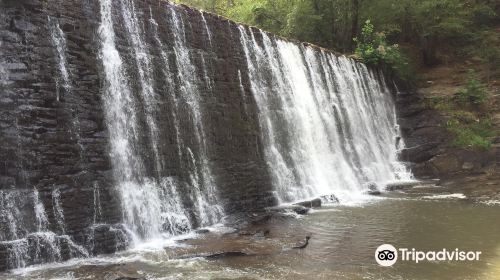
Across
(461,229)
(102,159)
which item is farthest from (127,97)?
(461,229)

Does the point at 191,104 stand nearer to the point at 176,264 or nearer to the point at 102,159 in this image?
the point at 102,159

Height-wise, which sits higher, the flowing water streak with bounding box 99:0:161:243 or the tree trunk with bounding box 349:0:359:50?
the tree trunk with bounding box 349:0:359:50

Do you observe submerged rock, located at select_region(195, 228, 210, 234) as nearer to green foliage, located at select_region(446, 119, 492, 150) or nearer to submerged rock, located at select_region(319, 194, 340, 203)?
submerged rock, located at select_region(319, 194, 340, 203)

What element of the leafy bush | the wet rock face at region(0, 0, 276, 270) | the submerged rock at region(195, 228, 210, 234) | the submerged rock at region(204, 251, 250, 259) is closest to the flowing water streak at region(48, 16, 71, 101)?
the wet rock face at region(0, 0, 276, 270)

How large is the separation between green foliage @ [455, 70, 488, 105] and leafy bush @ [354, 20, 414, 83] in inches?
108

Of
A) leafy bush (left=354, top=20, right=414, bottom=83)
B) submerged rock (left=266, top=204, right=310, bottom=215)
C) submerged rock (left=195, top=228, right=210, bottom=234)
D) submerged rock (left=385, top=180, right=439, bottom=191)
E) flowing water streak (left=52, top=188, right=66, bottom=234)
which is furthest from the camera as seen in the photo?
leafy bush (left=354, top=20, right=414, bottom=83)

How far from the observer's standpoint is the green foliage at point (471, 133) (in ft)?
59.5

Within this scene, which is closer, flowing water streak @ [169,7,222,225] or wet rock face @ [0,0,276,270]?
wet rock face @ [0,0,276,270]

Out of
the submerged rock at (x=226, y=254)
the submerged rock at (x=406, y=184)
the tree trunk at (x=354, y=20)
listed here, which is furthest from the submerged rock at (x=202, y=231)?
the tree trunk at (x=354, y=20)

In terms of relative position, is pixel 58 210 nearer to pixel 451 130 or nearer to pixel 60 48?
pixel 60 48

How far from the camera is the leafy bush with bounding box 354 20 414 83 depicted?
2233 cm

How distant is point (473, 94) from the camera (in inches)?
818

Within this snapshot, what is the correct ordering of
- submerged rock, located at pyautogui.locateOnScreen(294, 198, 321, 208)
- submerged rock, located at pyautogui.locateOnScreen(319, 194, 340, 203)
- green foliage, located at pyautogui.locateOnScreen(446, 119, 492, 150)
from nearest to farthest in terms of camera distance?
submerged rock, located at pyautogui.locateOnScreen(294, 198, 321, 208) < submerged rock, located at pyautogui.locateOnScreen(319, 194, 340, 203) < green foliage, located at pyautogui.locateOnScreen(446, 119, 492, 150)

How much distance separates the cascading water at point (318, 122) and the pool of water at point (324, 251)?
322 cm
